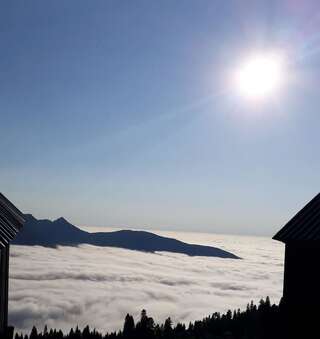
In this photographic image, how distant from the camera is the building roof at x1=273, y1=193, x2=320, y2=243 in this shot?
31.7 meters

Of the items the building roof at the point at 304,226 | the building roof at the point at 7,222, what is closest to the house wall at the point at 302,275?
the building roof at the point at 304,226

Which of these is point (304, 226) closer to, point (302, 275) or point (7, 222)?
point (302, 275)

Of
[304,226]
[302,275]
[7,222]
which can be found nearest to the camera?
[7,222]

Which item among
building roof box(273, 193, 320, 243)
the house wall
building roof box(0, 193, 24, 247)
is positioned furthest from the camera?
building roof box(273, 193, 320, 243)

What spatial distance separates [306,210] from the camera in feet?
113

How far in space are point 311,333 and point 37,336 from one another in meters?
174

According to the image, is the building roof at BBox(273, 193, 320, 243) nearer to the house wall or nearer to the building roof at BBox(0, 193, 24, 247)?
the house wall

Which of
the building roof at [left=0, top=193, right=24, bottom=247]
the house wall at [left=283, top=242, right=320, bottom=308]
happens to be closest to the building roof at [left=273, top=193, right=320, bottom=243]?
the house wall at [left=283, top=242, right=320, bottom=308]

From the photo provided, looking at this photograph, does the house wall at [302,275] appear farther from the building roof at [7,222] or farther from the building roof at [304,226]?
the building roof at [7,222]

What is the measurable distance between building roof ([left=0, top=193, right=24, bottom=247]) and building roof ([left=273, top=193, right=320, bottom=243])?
18.0m

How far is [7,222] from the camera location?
24750 mm

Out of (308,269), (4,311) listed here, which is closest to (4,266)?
(4,311)

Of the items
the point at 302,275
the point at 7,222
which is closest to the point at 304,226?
the point at 302,275

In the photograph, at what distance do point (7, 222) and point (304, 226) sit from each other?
64.4 ft
